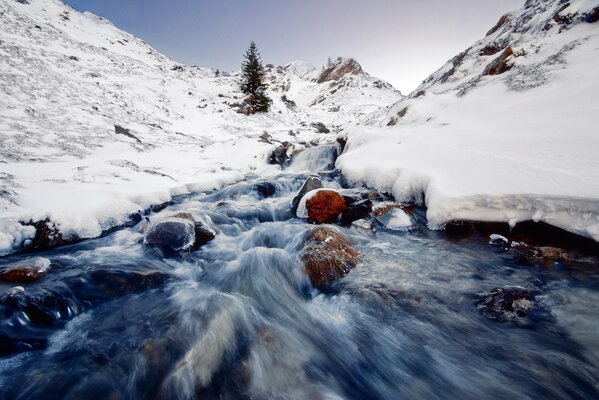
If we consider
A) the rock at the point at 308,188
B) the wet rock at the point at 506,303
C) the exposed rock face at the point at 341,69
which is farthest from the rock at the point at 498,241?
the exposed rock face at the point at 341,69

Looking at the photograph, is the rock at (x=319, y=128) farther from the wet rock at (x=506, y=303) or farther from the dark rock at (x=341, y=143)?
the wet rock at (x=506, y=303)

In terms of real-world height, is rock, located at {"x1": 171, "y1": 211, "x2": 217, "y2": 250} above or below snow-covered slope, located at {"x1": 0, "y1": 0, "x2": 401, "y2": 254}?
below

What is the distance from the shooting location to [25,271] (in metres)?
2.97

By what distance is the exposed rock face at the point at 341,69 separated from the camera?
6134 cm

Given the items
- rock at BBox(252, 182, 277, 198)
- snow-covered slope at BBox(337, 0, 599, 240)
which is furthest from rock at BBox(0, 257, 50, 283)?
snow-covered slope at BBox(337, 0, 599, 240)

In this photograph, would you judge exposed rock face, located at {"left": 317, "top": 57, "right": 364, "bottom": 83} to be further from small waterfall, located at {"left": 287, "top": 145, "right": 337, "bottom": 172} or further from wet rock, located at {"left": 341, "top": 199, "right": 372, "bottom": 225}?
wet rock, located at {"left": 341, "top": 199, "right": 372, "bottom": 225}

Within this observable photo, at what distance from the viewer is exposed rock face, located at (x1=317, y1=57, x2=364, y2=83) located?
61.3 metres

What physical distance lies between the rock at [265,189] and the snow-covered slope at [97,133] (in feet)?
3.58

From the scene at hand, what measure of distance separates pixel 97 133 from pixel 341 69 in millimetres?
62164

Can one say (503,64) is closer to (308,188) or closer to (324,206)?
(308,188)

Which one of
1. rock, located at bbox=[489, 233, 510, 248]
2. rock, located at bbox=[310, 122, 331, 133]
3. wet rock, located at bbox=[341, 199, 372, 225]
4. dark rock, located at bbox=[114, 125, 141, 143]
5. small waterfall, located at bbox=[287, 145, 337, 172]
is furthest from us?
rock, located at bbox=[310, 122, 331, 133]

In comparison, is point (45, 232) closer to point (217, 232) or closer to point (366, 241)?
point (217, 232)

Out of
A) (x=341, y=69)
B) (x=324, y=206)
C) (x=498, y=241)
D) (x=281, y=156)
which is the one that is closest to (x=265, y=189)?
(x=324, y=206)

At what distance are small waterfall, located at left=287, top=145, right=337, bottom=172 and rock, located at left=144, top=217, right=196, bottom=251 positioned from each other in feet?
21.1
